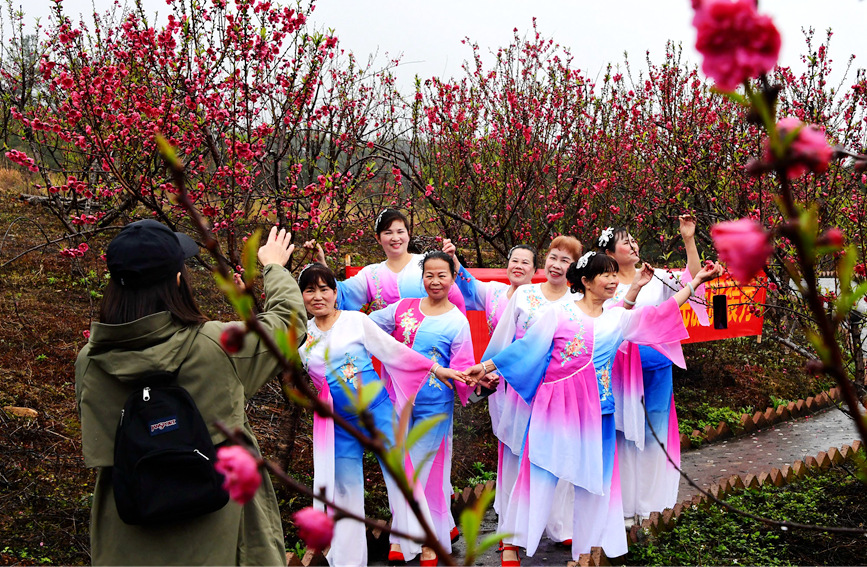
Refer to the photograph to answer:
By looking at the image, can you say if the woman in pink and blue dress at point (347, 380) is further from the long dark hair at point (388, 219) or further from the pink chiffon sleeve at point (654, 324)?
the pink chiffon sleeve at point (654, 324)

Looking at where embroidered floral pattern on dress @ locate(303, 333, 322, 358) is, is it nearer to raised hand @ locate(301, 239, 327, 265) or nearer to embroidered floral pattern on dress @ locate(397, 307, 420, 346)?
raised hand @ locate(301, 239, 327, 265)

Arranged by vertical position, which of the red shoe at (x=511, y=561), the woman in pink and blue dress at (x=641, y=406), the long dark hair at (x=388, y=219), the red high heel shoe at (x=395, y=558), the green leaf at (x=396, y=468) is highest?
the long dark hair at (x=388, y=219)

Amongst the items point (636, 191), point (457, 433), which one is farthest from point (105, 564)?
point (636, 191)

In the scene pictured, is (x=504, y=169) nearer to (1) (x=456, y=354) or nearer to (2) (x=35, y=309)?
(1) (x=456, y=354)

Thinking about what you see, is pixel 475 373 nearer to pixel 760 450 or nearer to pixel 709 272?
pixel 709 272

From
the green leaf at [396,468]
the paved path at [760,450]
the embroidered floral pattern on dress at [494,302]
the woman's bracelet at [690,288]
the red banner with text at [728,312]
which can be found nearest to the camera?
the green leaf at [396,468]

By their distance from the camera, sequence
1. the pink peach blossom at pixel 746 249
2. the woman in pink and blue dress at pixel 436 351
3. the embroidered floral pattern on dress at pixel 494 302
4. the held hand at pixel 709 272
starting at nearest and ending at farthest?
the pink peach blossom at pixel 746 249 < the held hand at pixel 709 272 < the woman in pink and blue dress at pixel 436 351 < the embroidered floral pattern on dress at pixel 494 302

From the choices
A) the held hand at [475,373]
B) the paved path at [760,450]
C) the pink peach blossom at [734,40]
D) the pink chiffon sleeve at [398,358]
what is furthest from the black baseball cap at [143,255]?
the paved path at [760,450]

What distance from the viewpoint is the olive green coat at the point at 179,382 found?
220 centimetres

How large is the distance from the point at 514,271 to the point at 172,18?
2.79 meters

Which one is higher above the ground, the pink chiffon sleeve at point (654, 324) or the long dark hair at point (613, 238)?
the long dark hair at point (613, 238)

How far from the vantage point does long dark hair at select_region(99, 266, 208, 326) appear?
7.29 feet

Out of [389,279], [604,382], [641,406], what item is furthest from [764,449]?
[389,279]

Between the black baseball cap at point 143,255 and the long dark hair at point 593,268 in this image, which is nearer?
the black baseball cap at point 143,255
